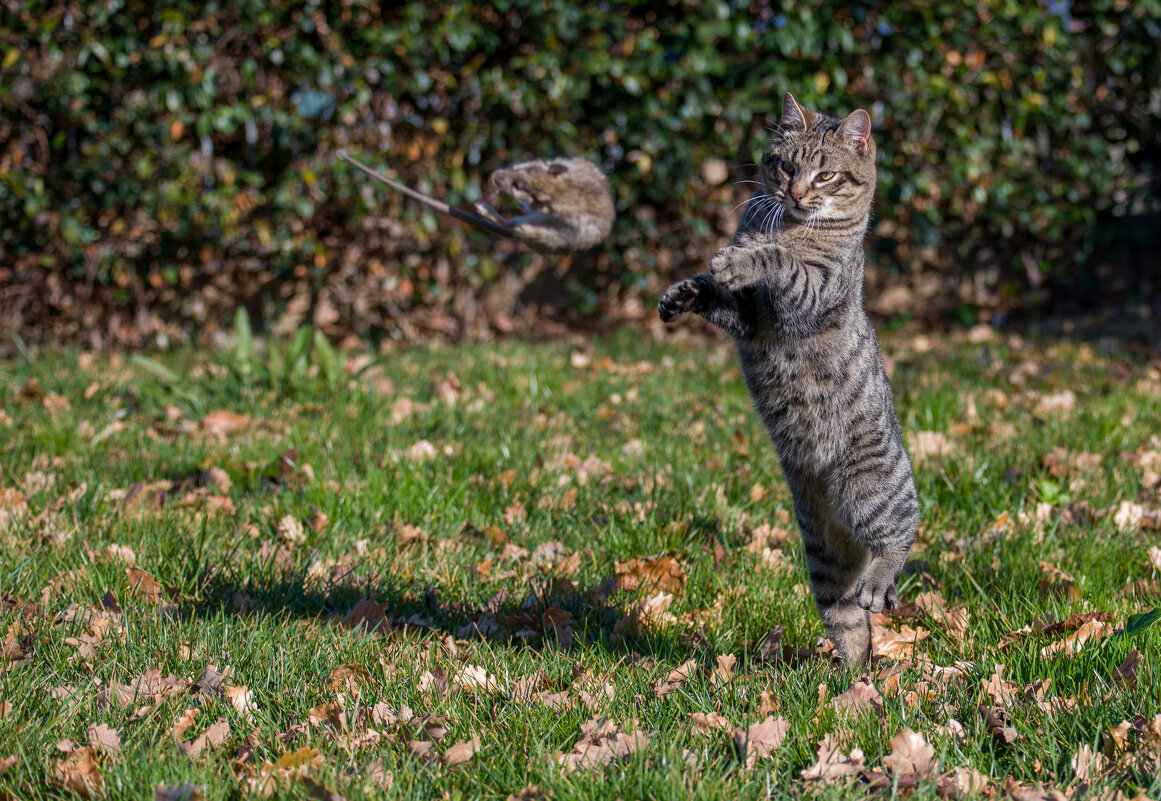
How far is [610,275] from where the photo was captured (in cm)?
Answer: 757

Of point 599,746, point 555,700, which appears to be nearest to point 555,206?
point 555,700

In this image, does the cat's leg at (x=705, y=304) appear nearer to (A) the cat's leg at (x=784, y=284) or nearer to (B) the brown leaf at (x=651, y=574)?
(A) the cat's leg at (x=784, y=284)

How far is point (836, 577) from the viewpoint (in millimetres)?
2805

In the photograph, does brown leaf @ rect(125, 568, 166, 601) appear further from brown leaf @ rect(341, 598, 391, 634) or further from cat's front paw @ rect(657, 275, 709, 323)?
cat's front paw @ rect(657, 275, 709, 323)

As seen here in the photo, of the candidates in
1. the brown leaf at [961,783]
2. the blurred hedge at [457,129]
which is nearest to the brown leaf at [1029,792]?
the brown leaf at [961,783]

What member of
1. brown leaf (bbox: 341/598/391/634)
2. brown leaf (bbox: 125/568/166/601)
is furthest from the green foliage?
brown leaf (bbox: 341/598/391/634)

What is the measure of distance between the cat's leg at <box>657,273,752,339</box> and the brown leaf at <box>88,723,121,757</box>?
1582 mm

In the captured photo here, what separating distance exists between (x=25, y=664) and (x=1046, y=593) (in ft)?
9.82

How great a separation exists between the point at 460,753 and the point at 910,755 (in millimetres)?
1012

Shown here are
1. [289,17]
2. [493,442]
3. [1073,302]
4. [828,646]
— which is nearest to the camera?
[828,646]

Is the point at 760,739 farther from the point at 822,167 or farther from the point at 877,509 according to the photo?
the point at 822,167

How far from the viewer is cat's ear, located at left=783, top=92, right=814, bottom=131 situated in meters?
2.63

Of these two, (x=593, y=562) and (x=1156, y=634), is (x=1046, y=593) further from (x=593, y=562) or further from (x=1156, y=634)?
(x=593, y=562)

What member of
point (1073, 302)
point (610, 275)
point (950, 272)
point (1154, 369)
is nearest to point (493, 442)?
point (610, 275)
